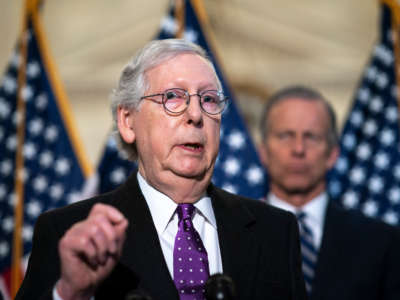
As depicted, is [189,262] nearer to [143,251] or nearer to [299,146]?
[143,251]

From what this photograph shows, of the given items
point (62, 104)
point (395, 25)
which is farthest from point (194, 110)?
point (395, 25)

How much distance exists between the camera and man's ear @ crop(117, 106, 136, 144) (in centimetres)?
187

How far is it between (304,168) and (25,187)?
2307 mm

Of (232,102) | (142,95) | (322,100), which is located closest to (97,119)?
(232,102)

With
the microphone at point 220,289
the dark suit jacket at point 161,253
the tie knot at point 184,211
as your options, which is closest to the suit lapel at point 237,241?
the dark suit jacket at point 161,253

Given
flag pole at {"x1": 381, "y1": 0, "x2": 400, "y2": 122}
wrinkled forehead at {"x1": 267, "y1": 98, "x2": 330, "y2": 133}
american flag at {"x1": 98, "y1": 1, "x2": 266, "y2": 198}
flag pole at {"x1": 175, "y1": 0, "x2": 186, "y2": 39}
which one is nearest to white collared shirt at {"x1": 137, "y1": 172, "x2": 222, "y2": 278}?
wrinkled forehead at {"x1": 267, "y1": 98, "x2": 330, "y2": 133}

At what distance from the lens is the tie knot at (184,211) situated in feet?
5.65

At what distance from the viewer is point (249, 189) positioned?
428 cm

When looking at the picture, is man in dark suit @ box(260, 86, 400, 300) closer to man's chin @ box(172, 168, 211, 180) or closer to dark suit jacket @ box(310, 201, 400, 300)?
dark suit jacket @ box(310, 201, 400, 300)

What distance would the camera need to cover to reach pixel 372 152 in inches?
177

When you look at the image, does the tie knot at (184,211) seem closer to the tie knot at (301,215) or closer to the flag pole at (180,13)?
the tie knot at (301,215)

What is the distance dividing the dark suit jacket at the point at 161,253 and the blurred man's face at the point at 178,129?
14cm

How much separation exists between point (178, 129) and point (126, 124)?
0.27 m

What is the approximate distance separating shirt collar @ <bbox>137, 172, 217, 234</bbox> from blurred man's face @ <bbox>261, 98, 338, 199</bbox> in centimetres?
134
